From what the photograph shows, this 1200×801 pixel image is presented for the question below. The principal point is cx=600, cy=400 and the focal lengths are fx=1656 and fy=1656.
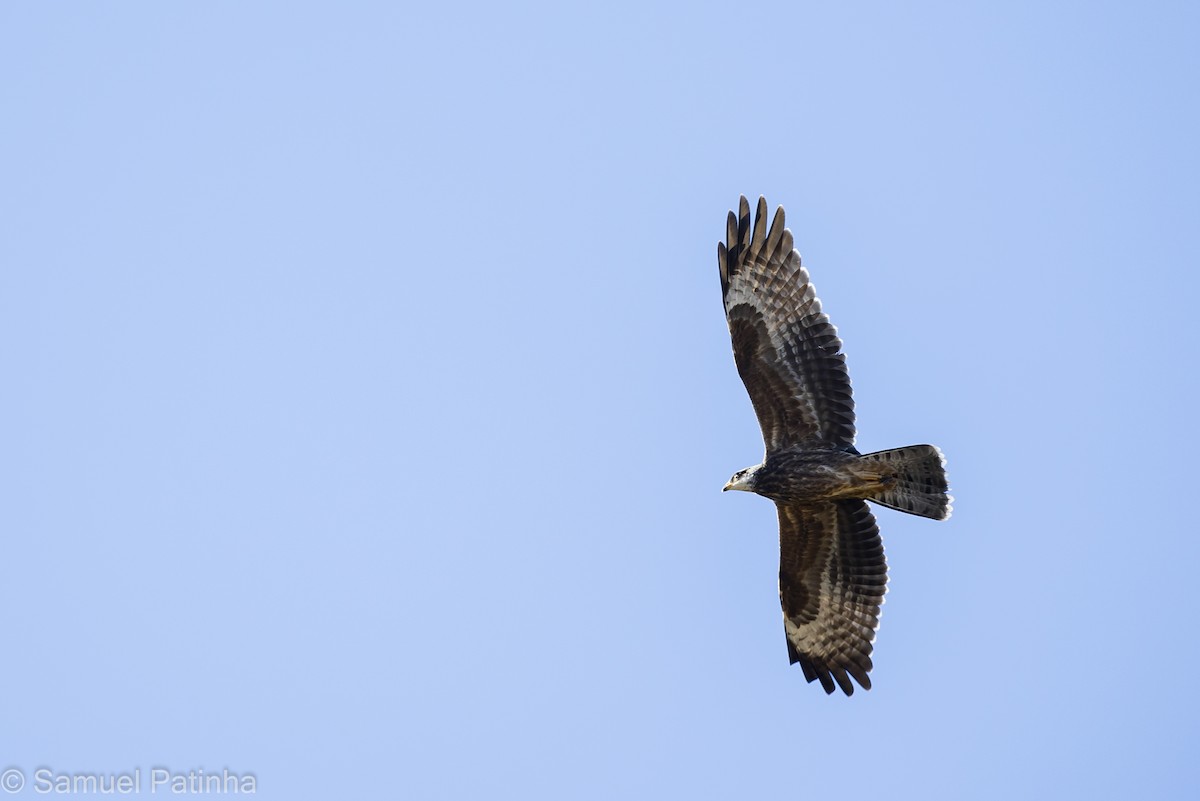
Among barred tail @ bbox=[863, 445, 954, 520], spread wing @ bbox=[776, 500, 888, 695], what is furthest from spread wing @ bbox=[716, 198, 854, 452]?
spread wing @ bbox=[776, 500, 888, 695]

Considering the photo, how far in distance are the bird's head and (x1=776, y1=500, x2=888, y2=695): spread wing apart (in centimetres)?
52

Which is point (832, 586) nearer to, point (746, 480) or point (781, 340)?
point (746, 480)

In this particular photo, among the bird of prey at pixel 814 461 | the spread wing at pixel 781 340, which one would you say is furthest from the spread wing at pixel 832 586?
the spread wing at pixel 781 340

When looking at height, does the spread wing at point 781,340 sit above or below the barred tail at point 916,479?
above

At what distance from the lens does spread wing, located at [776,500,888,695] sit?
1599 cm

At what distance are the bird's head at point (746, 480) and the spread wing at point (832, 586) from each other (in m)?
0.52

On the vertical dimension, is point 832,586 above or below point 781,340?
below

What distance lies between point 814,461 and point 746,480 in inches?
28.8

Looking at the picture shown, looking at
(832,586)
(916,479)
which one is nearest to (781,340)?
(916,479)

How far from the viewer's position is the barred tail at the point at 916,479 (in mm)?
15227

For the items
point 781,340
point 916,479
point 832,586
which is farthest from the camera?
point 832,586

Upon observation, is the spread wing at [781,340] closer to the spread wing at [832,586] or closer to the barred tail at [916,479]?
the barred tail at [916,479]

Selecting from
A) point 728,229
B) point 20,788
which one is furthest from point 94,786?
point 728,229

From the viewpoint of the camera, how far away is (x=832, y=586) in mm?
16250
